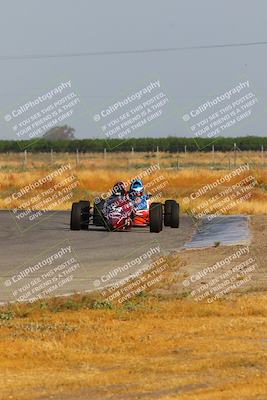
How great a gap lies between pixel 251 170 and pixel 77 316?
4200cm

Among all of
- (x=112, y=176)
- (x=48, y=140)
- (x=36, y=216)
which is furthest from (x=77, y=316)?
(x=48, y=140)

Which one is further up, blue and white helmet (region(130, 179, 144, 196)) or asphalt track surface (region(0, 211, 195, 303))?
blue and white helmet (region(130, 179, 144, 196))

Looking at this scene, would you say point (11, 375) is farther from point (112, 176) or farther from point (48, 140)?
point (48, 140)

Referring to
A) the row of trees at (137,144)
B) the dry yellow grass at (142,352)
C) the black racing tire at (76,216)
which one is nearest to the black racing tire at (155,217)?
the black racing tire at (76,216)

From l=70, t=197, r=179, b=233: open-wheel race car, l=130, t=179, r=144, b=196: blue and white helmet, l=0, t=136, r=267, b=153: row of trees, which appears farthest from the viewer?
l=0, t=136, r=267, b=153: row of trees

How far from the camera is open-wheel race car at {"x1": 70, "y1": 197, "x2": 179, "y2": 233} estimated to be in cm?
2877

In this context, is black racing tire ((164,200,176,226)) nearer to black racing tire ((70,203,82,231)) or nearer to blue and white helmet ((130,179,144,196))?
blue and white helmet ((130,179,144,196))

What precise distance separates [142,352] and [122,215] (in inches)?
678

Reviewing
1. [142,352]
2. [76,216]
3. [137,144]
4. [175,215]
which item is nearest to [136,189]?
[175,215]

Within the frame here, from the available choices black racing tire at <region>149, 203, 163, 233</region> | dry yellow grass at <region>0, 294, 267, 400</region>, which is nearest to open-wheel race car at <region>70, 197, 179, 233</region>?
black racing tire at <region>149, 203, 163, 233</region>

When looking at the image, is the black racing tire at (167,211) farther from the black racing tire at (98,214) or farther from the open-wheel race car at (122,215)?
the black racing tire at (98,214)

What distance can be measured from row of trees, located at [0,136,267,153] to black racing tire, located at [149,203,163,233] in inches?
3104

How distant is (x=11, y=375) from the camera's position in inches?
423

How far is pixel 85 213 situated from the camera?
96.8 feet
